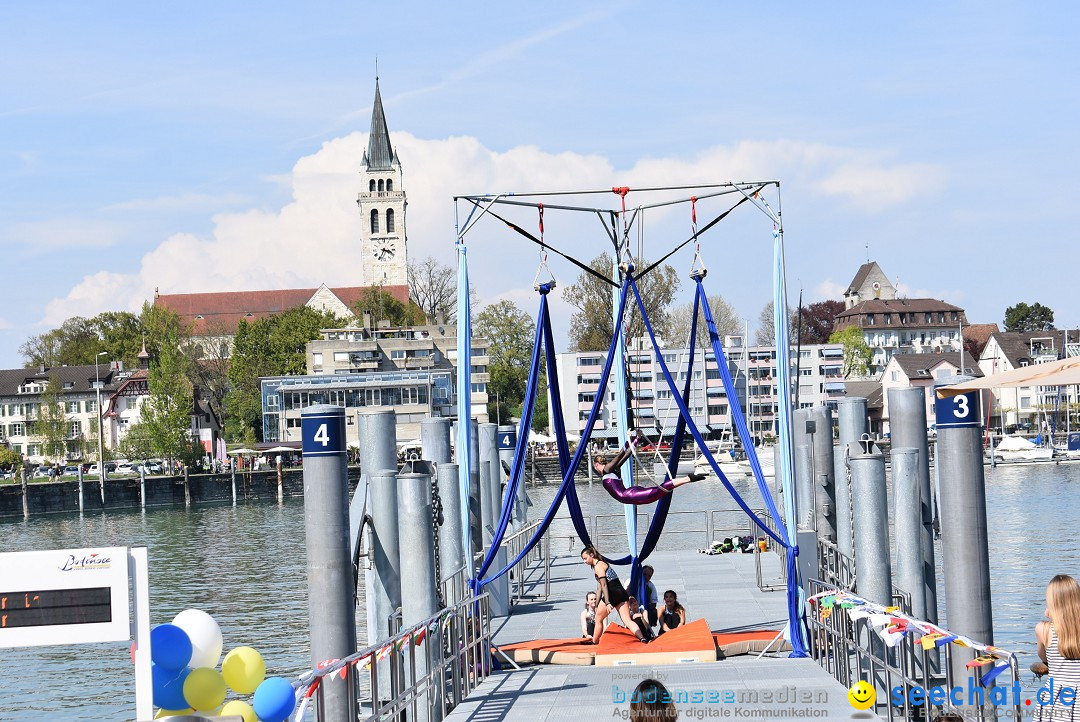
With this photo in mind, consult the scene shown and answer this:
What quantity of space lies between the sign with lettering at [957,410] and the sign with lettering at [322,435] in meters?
5.20

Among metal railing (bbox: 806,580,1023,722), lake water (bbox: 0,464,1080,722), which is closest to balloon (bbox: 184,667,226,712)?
metal railing (bbox: 806,580,1023,722)

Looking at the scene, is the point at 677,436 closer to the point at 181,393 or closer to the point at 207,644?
the point at 207,644

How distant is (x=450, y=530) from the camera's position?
1691cm

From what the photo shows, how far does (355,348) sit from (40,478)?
28174 mm

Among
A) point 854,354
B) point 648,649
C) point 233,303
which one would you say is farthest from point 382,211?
point 648,649

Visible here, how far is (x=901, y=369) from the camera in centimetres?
12488

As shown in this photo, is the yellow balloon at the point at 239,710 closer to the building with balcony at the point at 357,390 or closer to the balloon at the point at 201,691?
the balloon at the point at 201,691

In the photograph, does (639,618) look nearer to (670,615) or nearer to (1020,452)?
(670,615)

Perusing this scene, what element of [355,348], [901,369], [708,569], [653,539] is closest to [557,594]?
[708,569]

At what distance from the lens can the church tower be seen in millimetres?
174750

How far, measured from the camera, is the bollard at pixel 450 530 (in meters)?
16.8

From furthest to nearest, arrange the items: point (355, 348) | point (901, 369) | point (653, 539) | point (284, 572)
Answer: point (901, 369), point (355, 348), point (284, 572), point (653, 539)

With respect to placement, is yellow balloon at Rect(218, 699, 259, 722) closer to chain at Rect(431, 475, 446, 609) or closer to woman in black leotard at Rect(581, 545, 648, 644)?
chain at Rect(431, 475, 446, 609)

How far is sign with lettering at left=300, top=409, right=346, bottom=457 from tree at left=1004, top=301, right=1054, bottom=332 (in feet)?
532
